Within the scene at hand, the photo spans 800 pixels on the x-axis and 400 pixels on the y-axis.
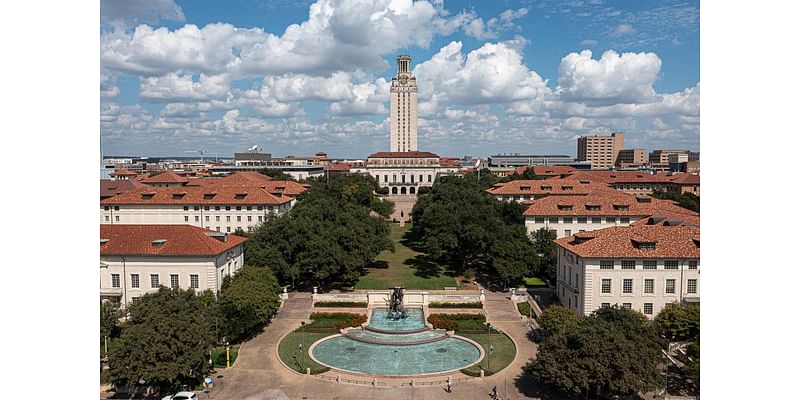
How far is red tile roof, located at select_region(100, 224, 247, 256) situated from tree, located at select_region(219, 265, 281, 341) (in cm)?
339

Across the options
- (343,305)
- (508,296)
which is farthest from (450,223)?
(343,305)

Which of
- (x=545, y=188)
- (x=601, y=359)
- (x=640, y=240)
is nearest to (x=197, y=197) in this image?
(x=545, y=188)

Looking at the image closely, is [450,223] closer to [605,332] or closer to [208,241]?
[208,241]

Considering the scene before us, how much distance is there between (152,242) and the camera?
41.5 metres

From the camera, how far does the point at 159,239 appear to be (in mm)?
41938

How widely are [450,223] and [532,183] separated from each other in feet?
106

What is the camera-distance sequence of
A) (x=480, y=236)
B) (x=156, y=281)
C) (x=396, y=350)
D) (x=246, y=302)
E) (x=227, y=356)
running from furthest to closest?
(x=480, y=236) → (x=156, y=281) → (x=246, y=302) → (x=396, y=350) → (x=227, y=356)

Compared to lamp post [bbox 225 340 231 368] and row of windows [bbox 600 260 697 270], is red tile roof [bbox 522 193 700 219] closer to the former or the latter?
row of windows [bbox 600 260 697 270]

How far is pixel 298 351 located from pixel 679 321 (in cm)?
2637

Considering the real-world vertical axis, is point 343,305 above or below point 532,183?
below

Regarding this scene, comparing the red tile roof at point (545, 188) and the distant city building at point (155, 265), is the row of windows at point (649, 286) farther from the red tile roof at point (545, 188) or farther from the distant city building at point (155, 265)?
the red tile roof at point (545, 188)

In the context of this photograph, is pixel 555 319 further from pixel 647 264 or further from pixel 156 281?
pixel 156 281

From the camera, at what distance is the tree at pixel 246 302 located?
36.8m

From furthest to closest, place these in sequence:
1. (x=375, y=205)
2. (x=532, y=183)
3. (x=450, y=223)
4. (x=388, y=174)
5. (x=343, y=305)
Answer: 1. (x=388, y=174)
2. (x=375, y=205)
3. (x=532, y=183)
4. (x=450, y=223)
5. (x=343, y=305)
